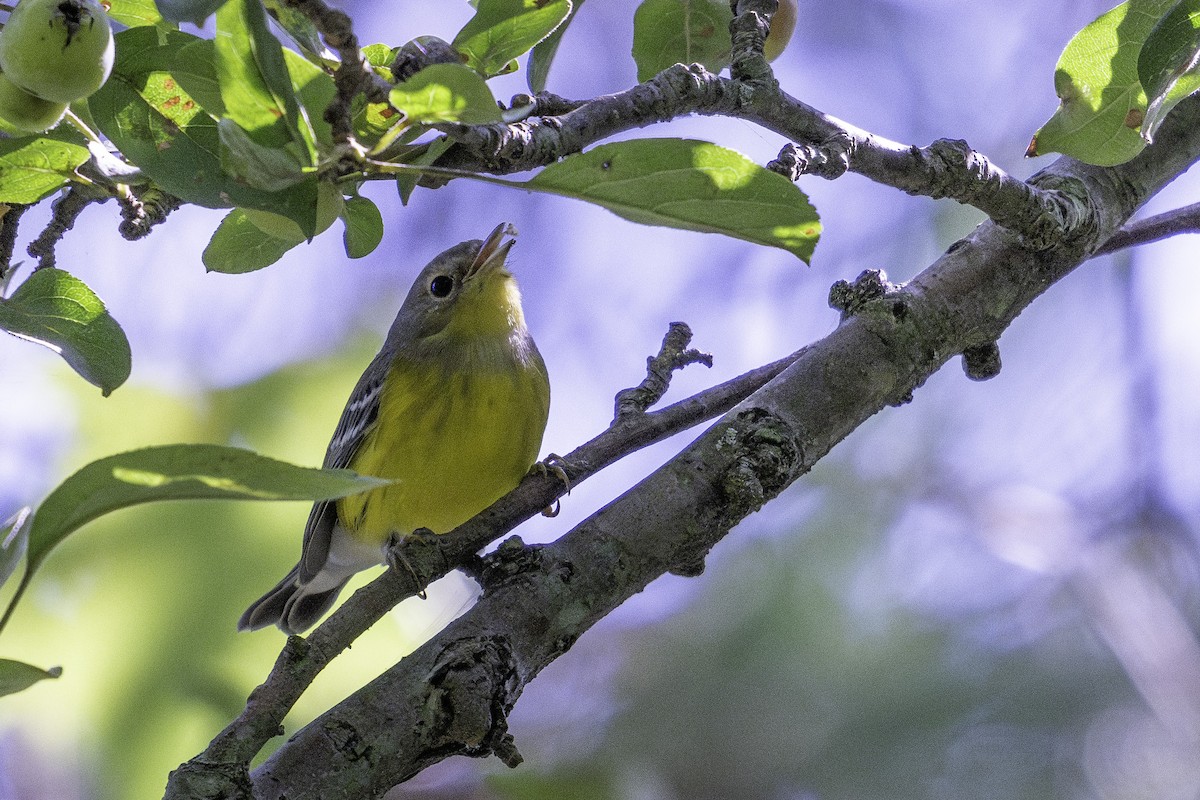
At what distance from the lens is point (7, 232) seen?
2400 millimetres

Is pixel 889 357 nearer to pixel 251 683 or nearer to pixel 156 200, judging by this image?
pixel 156 200

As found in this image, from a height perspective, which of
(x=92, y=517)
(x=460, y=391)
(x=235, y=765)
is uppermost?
(x=460, y=391)

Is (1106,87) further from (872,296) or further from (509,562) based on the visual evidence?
(509,562)

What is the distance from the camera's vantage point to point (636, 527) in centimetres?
240

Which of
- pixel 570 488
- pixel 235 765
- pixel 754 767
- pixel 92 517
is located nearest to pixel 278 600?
pixel 754 767

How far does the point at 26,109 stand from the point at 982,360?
8.02ft

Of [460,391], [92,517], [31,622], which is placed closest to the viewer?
[92,517]

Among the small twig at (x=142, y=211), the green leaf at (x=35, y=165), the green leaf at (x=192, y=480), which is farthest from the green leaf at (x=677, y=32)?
the green leaf at (x=192, y=480)

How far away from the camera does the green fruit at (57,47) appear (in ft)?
5.69

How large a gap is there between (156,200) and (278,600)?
3483 mm

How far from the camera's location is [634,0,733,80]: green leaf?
9.80ft

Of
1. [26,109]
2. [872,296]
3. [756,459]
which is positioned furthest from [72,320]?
[872,296]

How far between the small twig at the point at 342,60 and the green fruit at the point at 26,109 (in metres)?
0.51

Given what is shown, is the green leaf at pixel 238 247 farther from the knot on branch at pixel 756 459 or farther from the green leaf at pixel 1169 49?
the green leaf at pixel 1169 49
